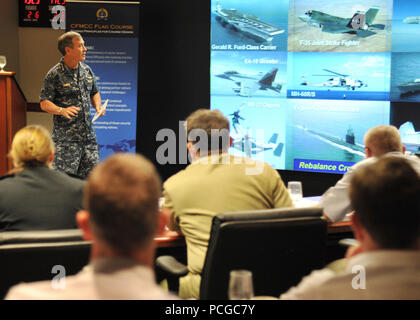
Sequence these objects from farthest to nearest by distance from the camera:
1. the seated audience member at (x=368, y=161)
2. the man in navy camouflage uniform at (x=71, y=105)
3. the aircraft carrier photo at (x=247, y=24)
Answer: the aircraft carrier photo at (x=247, y=24) → the man in navy camouflage uniform at (x=71, y=105) → the seated audience member at (x=368, y=161)

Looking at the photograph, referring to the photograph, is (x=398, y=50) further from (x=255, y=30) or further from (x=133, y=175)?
(x=133, y=175)

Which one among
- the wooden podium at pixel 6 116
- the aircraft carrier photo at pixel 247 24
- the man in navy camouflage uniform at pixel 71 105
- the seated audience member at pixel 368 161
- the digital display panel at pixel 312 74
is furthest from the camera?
the aircraft carrier photo at pixel 247 24

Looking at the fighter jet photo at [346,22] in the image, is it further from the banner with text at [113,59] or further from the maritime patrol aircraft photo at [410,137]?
the banner with text at [113,59]

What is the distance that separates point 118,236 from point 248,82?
228 inches

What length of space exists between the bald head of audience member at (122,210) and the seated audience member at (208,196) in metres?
1.59

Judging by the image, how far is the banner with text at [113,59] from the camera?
6953 millimetres

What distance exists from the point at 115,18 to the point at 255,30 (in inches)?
66.9

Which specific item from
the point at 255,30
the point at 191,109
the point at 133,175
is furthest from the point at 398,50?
the point at 133,175

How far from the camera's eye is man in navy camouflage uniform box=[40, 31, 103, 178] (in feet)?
19.0

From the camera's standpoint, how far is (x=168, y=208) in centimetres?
294

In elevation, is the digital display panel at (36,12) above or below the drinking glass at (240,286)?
above

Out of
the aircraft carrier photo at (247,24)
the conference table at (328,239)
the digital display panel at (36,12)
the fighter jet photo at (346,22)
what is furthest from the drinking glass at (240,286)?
the digital display panel at (36,12)

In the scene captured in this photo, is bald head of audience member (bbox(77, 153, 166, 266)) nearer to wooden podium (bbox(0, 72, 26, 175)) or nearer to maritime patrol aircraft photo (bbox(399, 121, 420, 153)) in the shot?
wooden podium (bbox(0, 72, 26, 175))

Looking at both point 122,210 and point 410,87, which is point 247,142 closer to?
point 410,87
